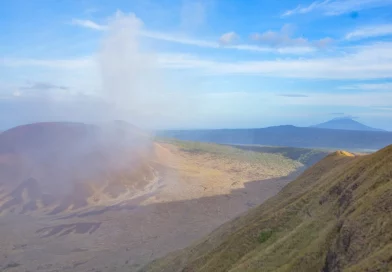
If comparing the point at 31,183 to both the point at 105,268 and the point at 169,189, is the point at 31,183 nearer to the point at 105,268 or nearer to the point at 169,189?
the point at 169,189

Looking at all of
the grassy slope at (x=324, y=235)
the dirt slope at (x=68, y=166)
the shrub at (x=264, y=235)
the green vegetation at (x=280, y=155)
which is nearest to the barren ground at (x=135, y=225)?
the dirt slope at (x=68, y=166)

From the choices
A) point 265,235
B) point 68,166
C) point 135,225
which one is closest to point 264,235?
point 265,235

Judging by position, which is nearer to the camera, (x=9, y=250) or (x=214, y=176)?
(x=9, y=250)

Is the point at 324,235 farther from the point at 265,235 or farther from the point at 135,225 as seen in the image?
the point at 135,225

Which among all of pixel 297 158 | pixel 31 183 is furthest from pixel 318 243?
pixel 297 158

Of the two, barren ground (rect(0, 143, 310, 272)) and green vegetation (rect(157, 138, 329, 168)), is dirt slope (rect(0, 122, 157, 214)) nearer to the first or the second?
barren ground (rect(0, 143, 310, 272))

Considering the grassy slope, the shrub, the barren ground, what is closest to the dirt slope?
the barren ground

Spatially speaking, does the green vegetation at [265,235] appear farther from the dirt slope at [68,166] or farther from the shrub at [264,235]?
the dirt slope at [68,166]

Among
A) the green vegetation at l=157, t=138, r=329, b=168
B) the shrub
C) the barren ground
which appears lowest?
the barren ground
